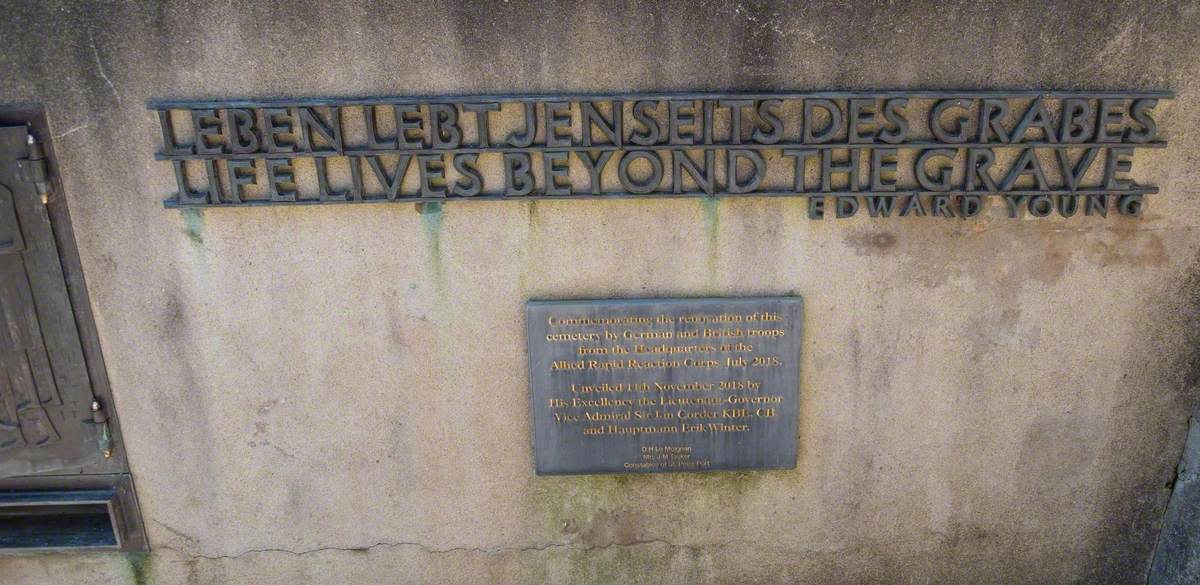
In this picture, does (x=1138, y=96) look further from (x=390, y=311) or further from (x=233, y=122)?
(x=233, y=122)

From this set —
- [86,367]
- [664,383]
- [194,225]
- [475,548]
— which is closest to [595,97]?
[664,383]

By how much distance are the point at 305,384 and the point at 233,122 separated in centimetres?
114

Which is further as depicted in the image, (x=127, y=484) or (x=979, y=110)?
(x=127, y=484)

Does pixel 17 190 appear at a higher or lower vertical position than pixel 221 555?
higher

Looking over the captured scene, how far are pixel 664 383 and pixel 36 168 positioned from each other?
264 cm

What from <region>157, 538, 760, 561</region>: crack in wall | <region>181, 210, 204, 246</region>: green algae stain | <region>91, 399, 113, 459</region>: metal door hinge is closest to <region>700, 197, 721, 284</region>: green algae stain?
<region>157, 538, 760, 561</region>: crack in wall

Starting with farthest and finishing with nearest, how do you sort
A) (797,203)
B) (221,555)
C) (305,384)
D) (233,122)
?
(221,555) → (305,384) → (797,203) → (233,122)

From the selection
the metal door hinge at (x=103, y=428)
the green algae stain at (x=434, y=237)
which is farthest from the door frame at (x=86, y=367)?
the green algae stain at (x=434, y=237)

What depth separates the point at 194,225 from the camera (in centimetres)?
312

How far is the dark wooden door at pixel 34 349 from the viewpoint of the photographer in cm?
301

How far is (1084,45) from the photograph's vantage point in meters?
2.95

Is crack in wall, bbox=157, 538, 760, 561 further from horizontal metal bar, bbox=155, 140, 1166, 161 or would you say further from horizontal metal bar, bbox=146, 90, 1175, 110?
horizontal metal bar, bbox=146, 90, 1175, 110

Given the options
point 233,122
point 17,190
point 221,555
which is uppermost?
point 233,122

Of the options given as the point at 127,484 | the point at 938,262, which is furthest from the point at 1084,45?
the point at 127,484
